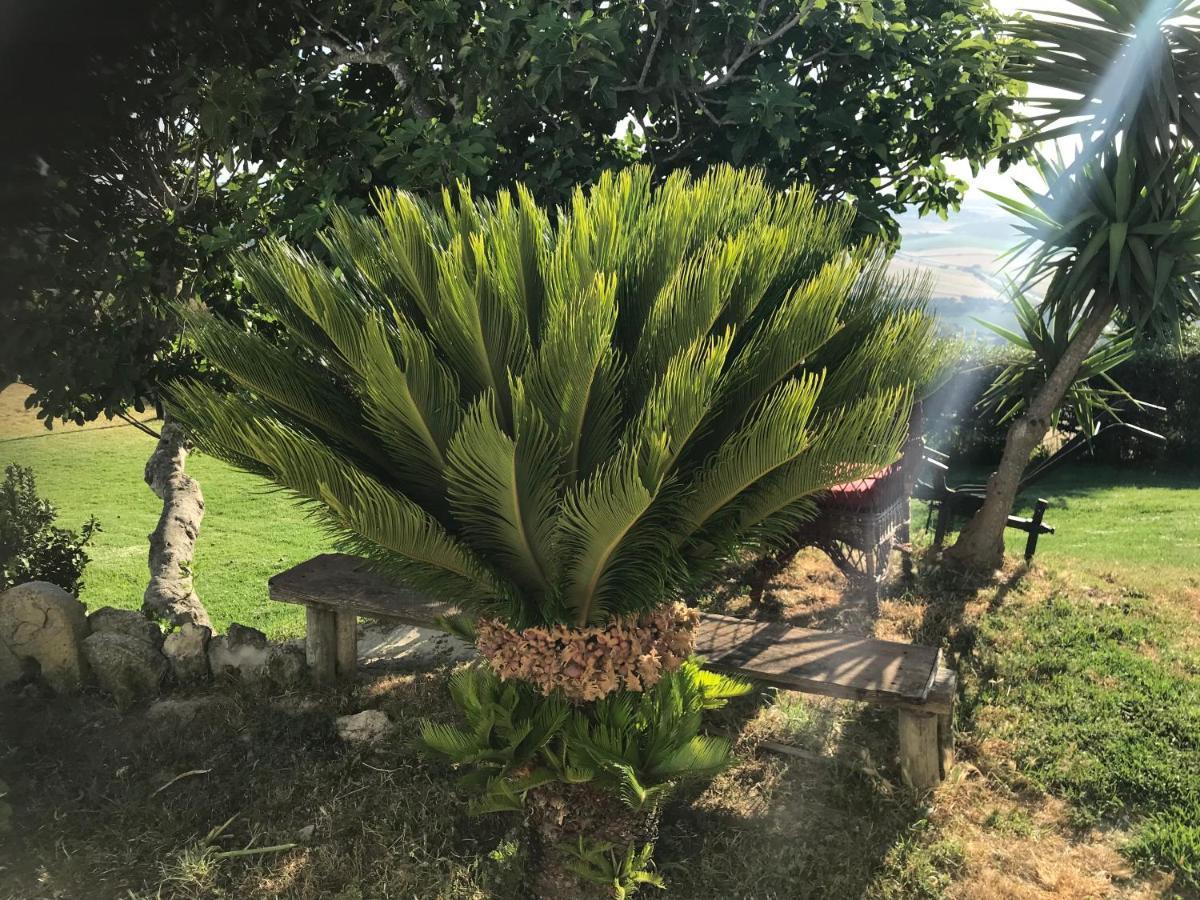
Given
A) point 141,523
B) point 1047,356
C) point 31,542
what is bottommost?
point 141,523

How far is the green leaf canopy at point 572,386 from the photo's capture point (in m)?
2.36

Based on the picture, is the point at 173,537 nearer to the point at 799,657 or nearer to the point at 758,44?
the point at 799,657

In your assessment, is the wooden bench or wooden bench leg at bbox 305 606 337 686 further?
wooden bench leg at bbox 305 606 337 686

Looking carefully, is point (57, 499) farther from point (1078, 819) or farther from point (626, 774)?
point (1078, 819)

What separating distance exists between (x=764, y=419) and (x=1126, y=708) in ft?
11.7

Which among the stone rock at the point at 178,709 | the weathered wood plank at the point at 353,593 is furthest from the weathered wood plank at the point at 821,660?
Answer: the stone rock at the point at 178,709

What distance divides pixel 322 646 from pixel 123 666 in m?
1.08

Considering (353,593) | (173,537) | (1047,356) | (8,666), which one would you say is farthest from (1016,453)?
(8,666)

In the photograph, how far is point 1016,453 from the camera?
6.46 metres

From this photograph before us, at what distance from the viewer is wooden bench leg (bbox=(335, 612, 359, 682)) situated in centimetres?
499

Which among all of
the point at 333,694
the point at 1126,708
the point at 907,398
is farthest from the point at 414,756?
the point at 1126,708

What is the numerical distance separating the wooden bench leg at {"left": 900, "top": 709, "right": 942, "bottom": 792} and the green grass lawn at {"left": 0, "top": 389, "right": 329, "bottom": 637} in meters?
4.39

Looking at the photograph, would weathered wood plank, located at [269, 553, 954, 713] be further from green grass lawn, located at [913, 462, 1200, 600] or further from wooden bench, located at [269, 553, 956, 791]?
Answer: green grass lawn, located at [913, 462, 1200, 600]

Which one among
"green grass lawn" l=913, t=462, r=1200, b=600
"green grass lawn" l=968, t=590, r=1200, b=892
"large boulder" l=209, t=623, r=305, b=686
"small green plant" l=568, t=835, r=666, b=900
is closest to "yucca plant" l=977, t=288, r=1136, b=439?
"green grass lawn" l=913, t=462, r=1200, b=600
